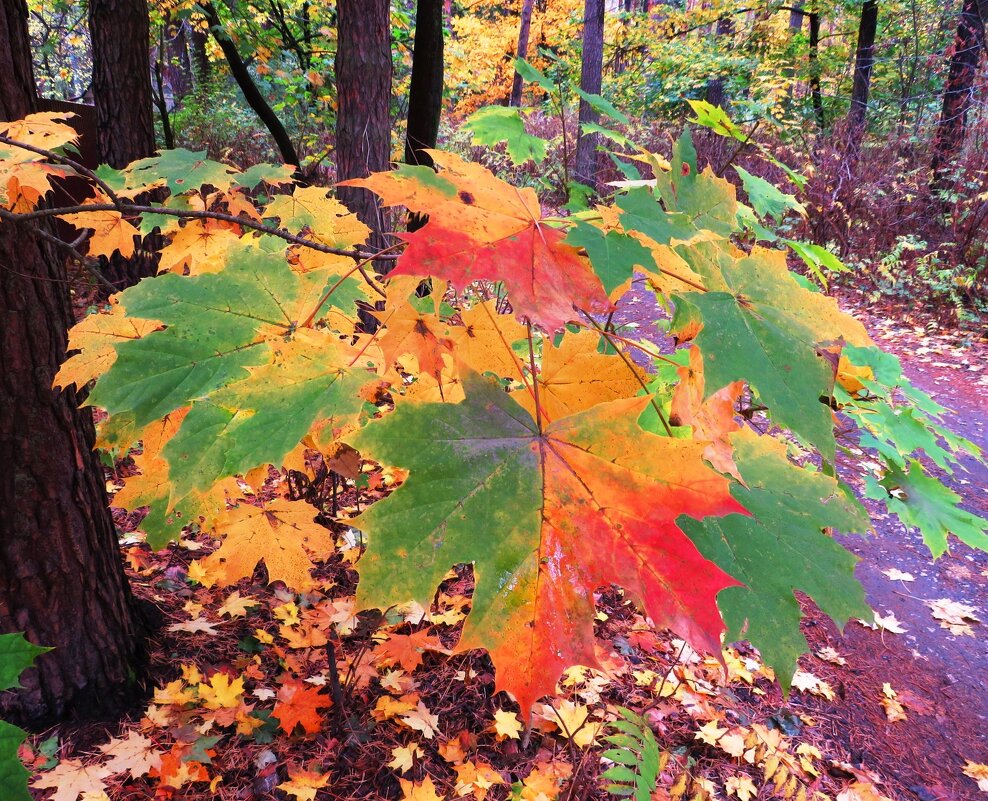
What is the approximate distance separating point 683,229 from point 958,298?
30.3ft

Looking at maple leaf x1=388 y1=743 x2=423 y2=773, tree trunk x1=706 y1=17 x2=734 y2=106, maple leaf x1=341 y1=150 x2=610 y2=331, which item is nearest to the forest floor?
maple leaf x1=388 y1=743 x2=423 y2=773

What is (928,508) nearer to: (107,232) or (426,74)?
(107,232)

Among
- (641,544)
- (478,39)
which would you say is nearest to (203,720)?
(641,544)

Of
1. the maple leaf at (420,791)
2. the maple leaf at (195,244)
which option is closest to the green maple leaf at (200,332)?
the maple leaf at (195,244)

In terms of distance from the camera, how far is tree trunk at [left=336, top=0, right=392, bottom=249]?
4.15 meters

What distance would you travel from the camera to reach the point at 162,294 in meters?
0.96

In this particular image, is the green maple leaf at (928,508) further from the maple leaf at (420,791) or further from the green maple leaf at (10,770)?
the green maple leaf at (10,770)

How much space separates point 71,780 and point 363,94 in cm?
419

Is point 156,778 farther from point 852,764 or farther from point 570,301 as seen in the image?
point 852,764

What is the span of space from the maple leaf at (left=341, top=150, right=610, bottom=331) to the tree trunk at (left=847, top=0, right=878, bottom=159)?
1177 centimetres

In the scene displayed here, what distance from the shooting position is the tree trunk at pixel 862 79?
34.7 feet

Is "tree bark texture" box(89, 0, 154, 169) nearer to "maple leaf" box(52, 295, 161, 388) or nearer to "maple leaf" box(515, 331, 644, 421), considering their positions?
"maple leaf" box(52, 295, 161, 388)

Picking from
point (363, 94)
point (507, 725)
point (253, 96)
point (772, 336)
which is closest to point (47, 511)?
point (507, 725)

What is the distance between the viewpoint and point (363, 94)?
429 cm
